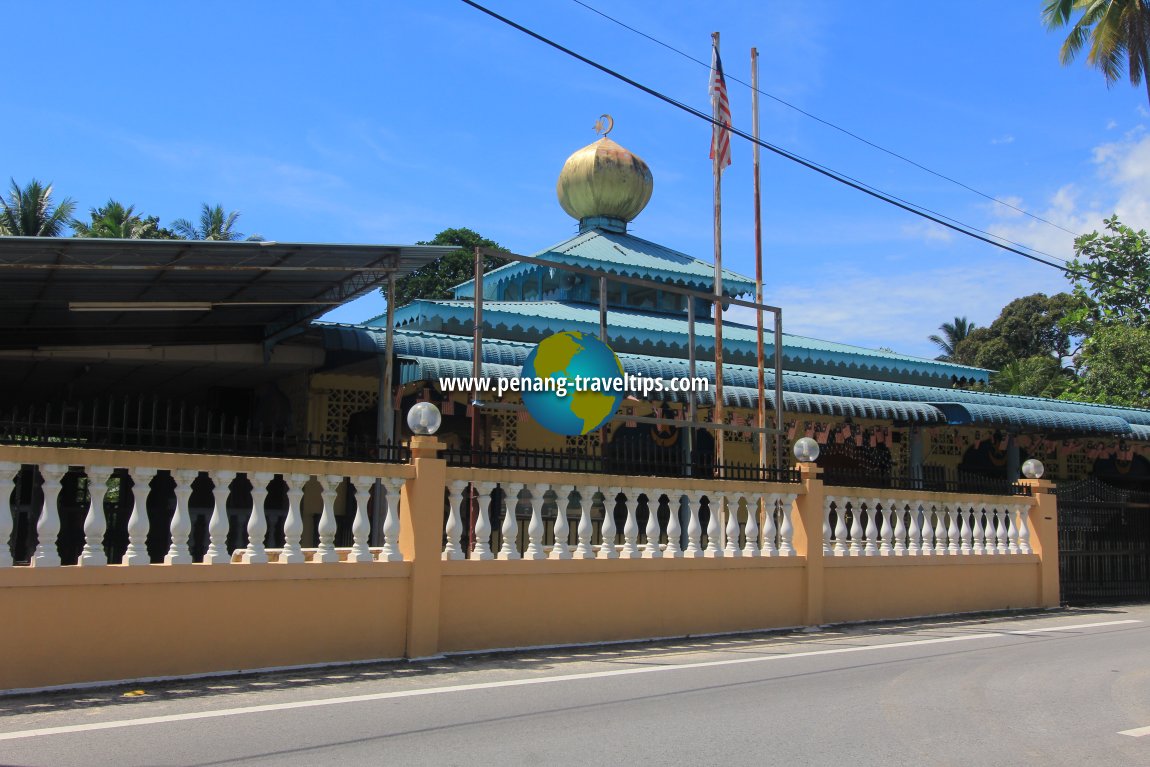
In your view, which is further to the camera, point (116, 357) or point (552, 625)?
point (116, 357)

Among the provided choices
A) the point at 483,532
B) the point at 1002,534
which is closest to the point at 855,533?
the point at 1002,534

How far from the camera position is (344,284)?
12273 millimetres

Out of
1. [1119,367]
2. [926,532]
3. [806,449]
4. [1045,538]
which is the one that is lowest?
[1045,538]

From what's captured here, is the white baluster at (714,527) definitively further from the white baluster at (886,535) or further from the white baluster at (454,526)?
the white baluster at (454,526)

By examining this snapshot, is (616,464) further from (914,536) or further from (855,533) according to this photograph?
(914,536)

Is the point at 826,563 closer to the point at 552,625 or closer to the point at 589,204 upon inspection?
the point at 552,625

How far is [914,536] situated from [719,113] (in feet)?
A: 21.1

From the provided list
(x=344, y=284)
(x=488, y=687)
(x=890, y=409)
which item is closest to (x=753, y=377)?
(x=890, y=409)

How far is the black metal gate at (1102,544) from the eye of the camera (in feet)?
49.9

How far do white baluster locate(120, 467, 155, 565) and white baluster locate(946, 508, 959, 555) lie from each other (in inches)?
375

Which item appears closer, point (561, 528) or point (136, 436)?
point (136, 436)

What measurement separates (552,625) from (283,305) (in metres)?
5.72

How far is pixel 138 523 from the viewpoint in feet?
22.4

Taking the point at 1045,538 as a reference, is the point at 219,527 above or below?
above
